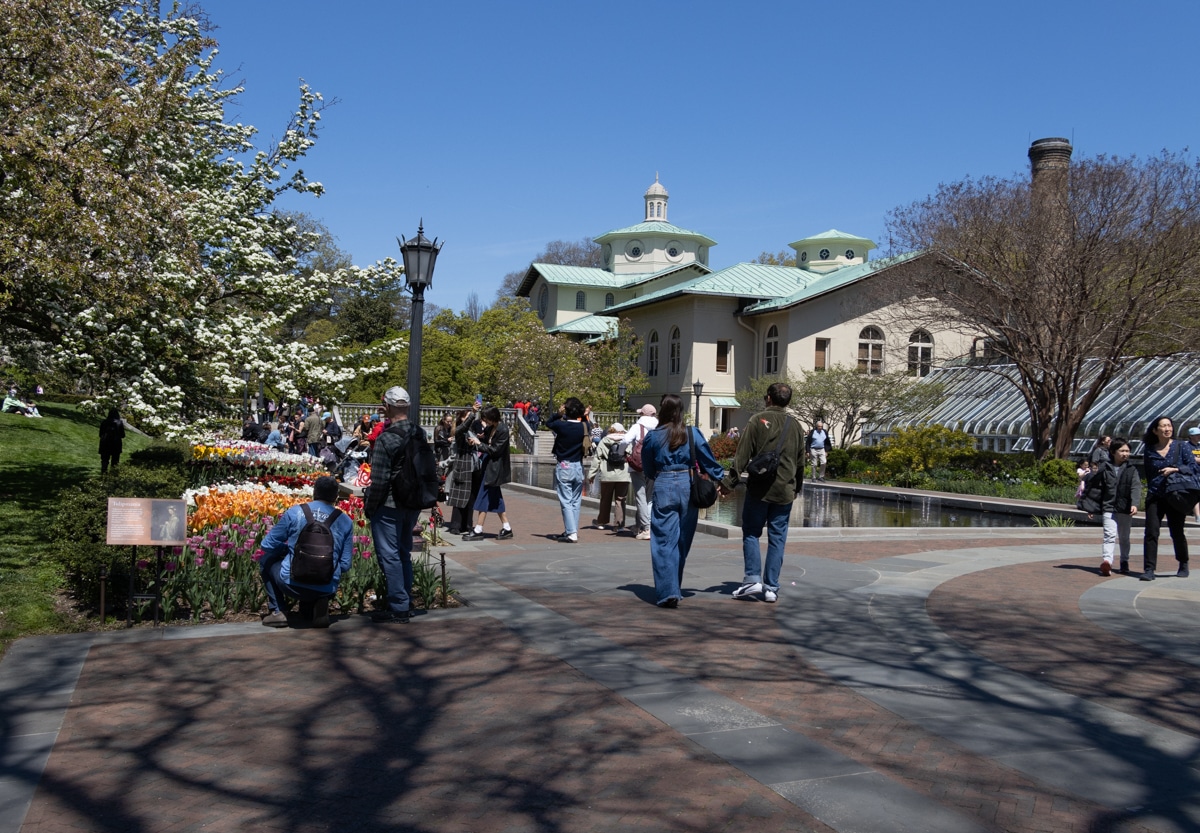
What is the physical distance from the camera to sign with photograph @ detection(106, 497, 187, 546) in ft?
24.5

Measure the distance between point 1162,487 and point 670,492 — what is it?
5900 mm

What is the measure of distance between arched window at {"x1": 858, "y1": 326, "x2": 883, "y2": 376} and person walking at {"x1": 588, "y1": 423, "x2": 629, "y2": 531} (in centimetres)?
3342

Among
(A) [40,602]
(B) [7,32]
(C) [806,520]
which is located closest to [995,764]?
(A) [40,602]

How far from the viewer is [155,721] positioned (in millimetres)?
5574

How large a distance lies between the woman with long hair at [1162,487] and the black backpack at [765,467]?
4.78m

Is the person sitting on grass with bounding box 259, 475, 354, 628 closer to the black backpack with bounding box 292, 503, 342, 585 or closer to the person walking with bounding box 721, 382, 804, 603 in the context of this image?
the black backpack with bounding box 292, 503, 342, 585

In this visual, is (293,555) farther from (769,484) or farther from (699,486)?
(769,484)

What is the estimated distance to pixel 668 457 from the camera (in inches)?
350

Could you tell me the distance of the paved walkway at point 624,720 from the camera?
445cm

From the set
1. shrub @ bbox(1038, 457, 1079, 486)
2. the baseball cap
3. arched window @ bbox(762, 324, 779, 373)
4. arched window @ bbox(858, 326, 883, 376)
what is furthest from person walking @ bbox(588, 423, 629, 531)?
arched window @ bbox(762, 324, 779, 373)

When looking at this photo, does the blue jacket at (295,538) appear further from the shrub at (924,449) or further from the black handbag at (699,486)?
the shrub at (924,449)

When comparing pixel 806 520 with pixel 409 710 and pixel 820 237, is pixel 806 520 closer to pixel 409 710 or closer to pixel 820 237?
pixel 409 710

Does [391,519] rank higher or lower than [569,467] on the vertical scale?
lower

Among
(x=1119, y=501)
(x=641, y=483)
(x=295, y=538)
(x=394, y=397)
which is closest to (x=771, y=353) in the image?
(x=641, y=483)
